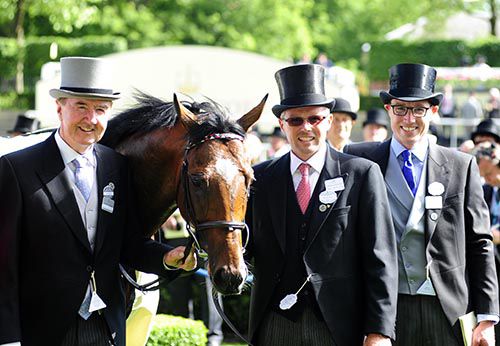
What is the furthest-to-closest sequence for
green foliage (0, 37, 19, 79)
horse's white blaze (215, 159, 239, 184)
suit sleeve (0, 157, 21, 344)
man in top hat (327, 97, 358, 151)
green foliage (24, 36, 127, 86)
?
1. green foliage (24, 36, 127, 86)
2. green foliage (0, 37, 19, 79)
3. man in top hat (327, 97, 358, 151)
4. horse's white blaze (215, 159, 239, 184)
5. suit sleeve (0, 157, 21, 344)

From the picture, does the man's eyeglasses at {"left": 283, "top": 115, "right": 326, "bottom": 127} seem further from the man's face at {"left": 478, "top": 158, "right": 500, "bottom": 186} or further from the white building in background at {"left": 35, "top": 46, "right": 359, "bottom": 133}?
the white building in background at {"left": 35, "top": 46, "right": 359, "bottom": 133}

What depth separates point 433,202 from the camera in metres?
5.40

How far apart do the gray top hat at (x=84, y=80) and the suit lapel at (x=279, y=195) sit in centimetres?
95

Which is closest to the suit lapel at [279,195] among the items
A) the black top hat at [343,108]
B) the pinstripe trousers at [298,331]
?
the pinstripe trousers at [298,331]

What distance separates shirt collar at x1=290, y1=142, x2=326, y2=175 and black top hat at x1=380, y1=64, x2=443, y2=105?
787mm

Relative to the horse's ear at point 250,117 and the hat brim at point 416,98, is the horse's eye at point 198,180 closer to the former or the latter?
the horse's ear at point 250,117

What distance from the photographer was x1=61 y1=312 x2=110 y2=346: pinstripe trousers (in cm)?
469

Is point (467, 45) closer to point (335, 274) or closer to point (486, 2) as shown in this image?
point (486, 2)

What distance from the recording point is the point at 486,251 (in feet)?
17.9

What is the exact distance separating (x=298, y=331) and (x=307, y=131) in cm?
105

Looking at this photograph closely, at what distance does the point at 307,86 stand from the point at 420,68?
0.95 meters

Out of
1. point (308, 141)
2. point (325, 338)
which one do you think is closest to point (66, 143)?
point (308, 141)

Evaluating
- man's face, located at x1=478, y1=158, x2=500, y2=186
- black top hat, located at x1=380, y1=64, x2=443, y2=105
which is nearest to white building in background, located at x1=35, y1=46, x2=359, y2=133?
man's face, located at x1=478, y1=158, x2=500, y2=186

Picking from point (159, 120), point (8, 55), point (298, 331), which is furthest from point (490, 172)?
point (8, 55)
